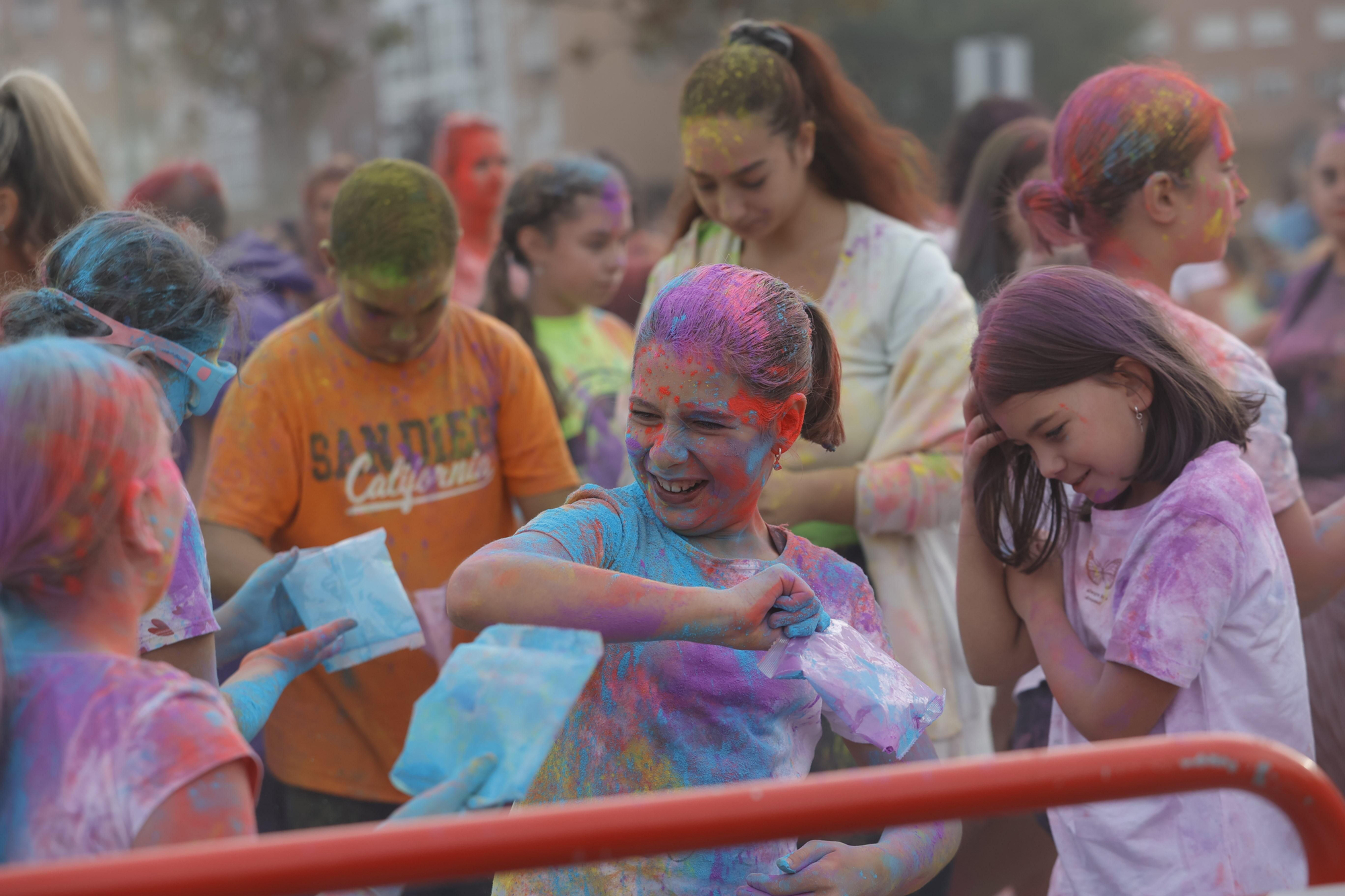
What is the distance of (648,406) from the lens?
1828 millimetres

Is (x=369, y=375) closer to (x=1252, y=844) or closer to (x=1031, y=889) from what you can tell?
(x=1031, y=889)

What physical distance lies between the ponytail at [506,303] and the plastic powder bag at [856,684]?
2.38 m

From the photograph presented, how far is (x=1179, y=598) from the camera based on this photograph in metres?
2.04

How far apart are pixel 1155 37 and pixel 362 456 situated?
165 feet

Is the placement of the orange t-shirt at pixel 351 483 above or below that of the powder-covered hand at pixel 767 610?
below

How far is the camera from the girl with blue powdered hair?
1.91m

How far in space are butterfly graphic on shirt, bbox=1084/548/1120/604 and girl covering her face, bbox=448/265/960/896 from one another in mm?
505

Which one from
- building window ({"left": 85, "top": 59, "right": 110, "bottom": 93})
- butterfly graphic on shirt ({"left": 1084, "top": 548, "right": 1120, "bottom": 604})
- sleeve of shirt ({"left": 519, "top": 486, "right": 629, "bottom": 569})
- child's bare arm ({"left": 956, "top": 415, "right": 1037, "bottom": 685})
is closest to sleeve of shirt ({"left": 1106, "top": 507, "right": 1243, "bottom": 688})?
butterfly graphic on shirt ({"left": 1084, "top": 548, "right": 1120, "bottom": 604})

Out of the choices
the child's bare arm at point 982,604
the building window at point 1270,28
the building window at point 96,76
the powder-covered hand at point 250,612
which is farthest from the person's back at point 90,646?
the building window at point 1270,28

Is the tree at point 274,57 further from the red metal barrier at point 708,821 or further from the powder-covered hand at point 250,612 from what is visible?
the red metal barrier at point 708,821

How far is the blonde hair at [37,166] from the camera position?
2861mm

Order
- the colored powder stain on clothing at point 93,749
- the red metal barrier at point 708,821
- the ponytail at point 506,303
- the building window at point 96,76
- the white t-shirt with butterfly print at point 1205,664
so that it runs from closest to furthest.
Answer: the red metal barrier at point 708,821, the colored powder stain on clothing at point 93,749, the white t-shirt with butterfly print at point 1205,664, the ponytail at point 506,303, the building window at point 96,76

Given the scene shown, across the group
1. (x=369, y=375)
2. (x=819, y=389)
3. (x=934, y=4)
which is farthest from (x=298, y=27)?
(x=934, y=4)

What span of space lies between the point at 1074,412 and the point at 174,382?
1.48m
